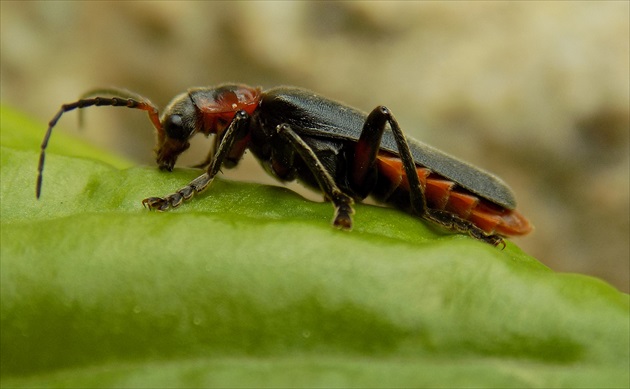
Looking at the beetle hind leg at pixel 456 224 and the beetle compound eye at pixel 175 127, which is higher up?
the beetle hind leg at pixel 456 224

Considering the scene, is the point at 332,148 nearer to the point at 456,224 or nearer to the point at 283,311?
the point at 456,224

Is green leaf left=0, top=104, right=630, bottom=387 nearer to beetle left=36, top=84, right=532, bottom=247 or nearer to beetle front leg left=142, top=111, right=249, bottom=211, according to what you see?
beetle front leg left=142, top=111, right=249, bottom=211

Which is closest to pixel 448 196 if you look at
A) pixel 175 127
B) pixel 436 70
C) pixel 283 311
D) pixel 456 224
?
pixel 456 224

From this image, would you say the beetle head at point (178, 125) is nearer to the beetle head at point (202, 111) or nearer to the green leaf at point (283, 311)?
the beetle head at point (202, 111)

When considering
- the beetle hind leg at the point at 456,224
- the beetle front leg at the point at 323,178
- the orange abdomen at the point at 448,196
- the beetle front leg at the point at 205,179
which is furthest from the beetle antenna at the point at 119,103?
the beetle hind leg at the point at 456,224

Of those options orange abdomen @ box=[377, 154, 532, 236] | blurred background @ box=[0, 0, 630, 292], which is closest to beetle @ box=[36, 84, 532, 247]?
orange abdomen @ box=[377, 154, 532, 236]
